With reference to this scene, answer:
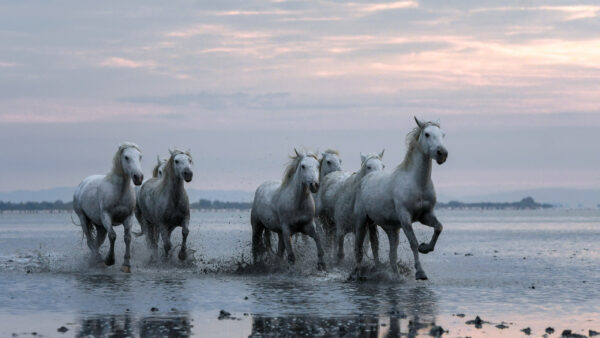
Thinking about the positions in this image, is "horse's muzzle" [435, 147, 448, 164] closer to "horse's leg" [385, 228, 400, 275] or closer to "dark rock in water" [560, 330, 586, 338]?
"horse's leg" [385, 228, 400, 275]

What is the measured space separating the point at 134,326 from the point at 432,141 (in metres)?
6.58

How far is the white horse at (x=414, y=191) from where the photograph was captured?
617 inches

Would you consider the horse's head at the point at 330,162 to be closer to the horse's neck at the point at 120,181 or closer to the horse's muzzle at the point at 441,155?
the horse's neck at the point at 120,181

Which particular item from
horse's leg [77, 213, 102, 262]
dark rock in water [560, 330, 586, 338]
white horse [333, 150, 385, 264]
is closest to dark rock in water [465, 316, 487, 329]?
dark rock in water [560, 330, 586, 338]

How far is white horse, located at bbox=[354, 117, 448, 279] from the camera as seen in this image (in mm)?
15680

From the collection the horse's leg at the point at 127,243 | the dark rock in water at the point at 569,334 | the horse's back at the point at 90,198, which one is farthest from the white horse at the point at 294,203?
the dark rock in water at the point at 569,334

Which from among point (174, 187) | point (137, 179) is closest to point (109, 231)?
point (137, 179)

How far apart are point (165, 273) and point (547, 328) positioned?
10835 millimetres

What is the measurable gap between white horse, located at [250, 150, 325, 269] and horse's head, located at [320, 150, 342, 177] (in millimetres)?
2748

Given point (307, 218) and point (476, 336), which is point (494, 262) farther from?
point (476, 336)

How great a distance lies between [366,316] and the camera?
39.3ft

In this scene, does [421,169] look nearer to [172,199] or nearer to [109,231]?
[172,199]

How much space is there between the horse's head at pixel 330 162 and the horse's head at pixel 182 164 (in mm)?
3509

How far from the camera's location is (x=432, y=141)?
1552 cm
